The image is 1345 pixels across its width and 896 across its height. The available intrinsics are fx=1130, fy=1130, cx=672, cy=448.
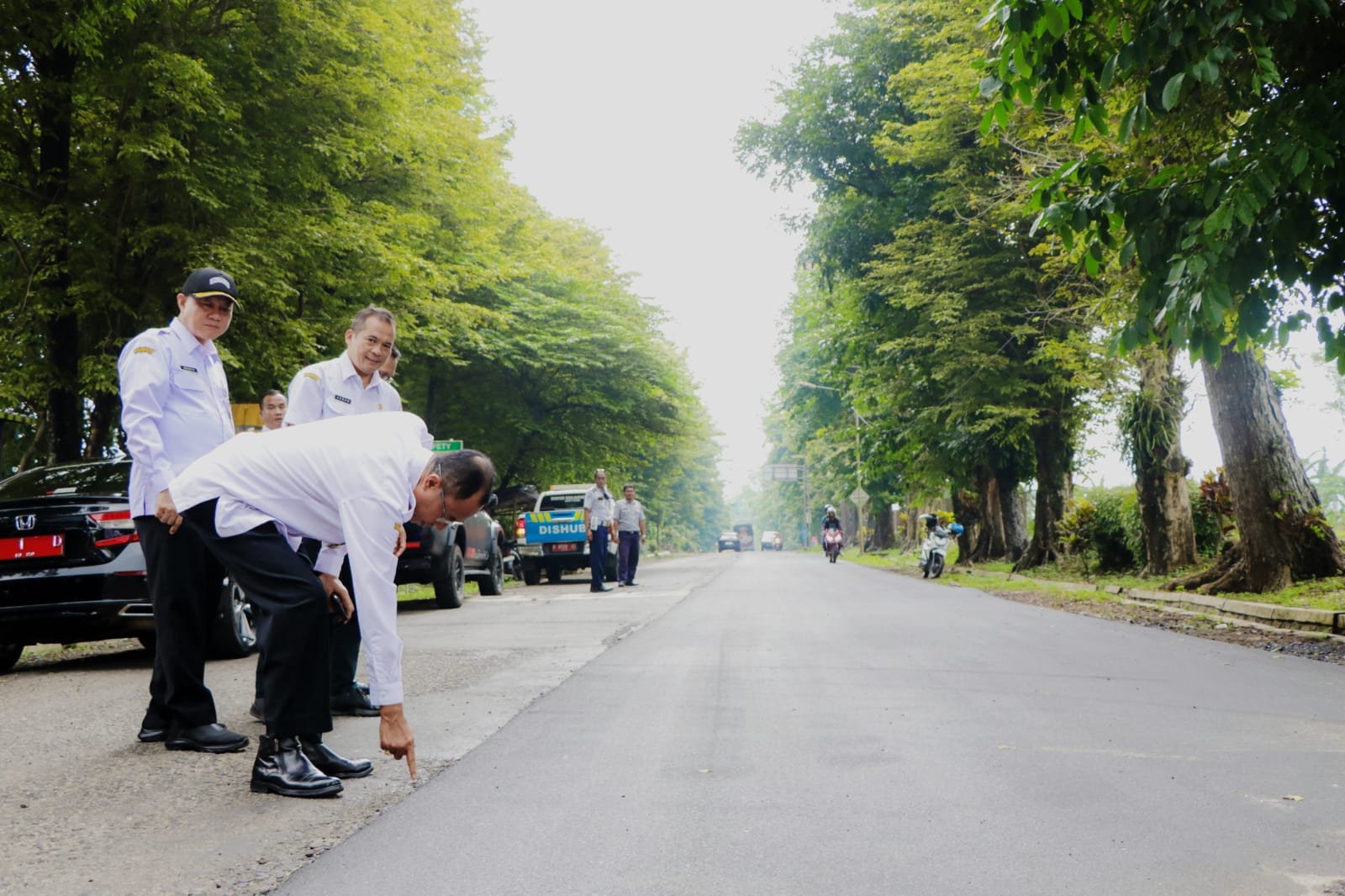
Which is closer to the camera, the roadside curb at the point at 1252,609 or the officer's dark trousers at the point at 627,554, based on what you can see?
the roadside curb at the point at 1252,609

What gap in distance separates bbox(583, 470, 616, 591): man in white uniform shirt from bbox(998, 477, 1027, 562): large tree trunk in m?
13.0

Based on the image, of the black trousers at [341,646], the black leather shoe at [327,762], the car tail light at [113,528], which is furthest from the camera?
the car tail light at [113,528]

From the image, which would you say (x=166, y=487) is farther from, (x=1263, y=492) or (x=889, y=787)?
(x=1263, y=492)

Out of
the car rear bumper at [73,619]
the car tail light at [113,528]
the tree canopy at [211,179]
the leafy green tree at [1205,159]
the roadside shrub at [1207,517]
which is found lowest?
the car rear bumper at [73,619]

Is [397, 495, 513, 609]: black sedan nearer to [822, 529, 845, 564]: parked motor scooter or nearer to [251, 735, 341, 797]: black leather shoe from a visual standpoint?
[251, 735, 341, 797]: black leather shoe

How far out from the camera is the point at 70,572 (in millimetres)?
7695

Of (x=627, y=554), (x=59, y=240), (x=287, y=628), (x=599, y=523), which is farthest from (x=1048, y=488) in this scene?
(x=287, y=628)

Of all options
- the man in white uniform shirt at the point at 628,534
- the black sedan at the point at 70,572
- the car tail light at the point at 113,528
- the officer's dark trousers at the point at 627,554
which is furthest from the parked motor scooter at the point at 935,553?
the car tail light at the point at 113,528

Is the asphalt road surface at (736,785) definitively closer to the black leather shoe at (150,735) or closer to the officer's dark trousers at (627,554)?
the black leather shoe at (150,735)

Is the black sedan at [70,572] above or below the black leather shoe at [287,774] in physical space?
above

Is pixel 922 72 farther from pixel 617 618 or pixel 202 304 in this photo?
pixel 202 304

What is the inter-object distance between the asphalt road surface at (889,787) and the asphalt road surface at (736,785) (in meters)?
0.02

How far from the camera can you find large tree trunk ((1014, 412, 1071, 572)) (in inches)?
957

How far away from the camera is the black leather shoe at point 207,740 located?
16.8 ft
